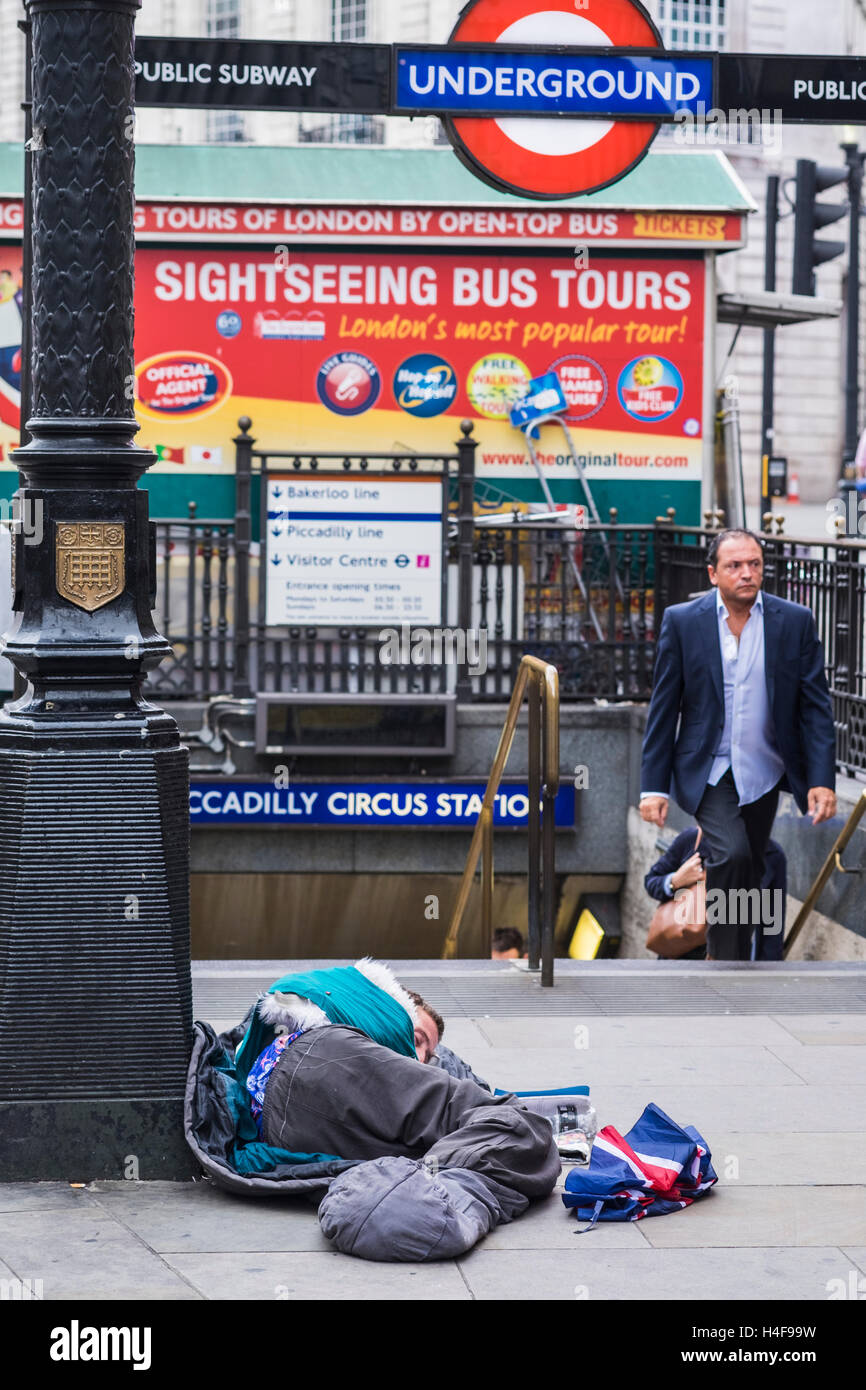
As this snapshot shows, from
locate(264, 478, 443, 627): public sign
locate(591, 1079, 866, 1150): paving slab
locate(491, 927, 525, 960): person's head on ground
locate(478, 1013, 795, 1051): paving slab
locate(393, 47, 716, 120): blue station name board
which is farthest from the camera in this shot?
locate(264, 478, 443, 627): public sign

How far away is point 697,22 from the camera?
36.8 meters

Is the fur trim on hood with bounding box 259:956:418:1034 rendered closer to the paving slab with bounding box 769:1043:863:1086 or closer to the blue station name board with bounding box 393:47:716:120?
the paving slab with bounding box 769:1043:863:1086

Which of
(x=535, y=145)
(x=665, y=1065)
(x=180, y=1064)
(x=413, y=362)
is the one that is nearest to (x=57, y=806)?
(x=180, y=1064)

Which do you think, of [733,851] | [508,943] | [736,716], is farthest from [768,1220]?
[508,943]

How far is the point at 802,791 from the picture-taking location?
23.8 ft

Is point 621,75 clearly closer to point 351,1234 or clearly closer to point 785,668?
point 785,668

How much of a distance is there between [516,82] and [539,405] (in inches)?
277

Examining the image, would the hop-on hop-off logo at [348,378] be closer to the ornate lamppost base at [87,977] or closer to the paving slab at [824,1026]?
the paving slab at [824,1026]

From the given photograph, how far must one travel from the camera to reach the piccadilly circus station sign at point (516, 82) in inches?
255

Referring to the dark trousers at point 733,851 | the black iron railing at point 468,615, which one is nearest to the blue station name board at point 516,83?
the dark trousers at point 733,851

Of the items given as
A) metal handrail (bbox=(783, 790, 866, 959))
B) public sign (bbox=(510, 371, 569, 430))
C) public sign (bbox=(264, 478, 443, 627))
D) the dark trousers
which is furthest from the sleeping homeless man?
public sign (bbox=(510, 371, 569, 430))

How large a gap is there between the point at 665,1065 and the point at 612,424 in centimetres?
859

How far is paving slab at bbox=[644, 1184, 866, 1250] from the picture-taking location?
4227mm

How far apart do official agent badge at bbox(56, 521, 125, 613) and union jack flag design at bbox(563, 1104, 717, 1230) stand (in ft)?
6.00
